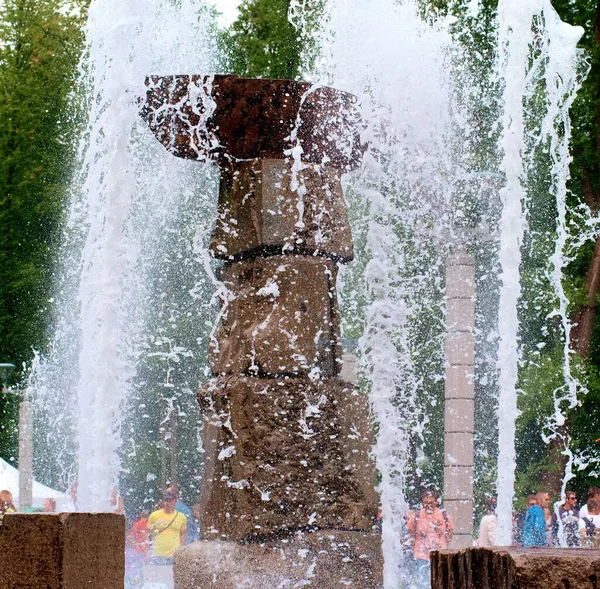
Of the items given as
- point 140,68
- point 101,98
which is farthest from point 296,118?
point 101,98

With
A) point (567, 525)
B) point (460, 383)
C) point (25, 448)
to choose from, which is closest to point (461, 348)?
point (460, 383)

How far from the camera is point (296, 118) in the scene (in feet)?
24.1

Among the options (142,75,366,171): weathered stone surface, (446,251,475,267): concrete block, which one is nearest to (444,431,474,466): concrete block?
(446,251,475,267): concrete block

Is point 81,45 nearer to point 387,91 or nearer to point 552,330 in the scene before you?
point 552,330

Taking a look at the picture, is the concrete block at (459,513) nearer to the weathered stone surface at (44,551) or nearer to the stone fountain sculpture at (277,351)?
the stone fountain sculpture at (277,351)

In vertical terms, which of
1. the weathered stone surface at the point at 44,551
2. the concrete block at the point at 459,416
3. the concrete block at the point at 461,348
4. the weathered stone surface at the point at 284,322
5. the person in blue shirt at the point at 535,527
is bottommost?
the person in blue shirt at the point at 535,527

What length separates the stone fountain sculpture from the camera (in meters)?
7.06

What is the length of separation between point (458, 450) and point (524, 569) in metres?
13.5

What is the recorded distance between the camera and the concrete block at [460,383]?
53.9 ft

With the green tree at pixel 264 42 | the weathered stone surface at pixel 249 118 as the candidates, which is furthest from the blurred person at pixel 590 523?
the green tree at pixel 264 42

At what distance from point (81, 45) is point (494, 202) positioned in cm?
1351

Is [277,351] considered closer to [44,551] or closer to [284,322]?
[284,322]

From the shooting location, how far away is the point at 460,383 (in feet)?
53.9

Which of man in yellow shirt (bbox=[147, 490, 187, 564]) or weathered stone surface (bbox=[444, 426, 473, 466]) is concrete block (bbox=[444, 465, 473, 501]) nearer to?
weathered stone surface (bbox=[444, 426, 473, 466])
